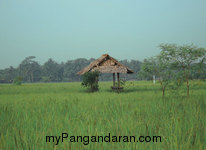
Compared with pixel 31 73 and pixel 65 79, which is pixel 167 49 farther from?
pixel 31 73

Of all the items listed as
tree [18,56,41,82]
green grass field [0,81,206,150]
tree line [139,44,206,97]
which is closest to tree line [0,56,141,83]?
tree [18,56,41,82]

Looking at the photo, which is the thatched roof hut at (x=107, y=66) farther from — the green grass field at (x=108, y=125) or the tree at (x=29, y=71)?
the tree at (x=29, y=71)

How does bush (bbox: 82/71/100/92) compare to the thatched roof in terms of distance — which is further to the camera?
bush (bbox: 82/71/100/92)

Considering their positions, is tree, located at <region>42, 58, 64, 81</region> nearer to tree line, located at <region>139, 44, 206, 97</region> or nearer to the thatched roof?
the thatched roof

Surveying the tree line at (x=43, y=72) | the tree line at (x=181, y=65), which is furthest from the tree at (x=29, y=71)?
the tree line at (x=181, y=65)

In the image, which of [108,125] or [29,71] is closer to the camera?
[108,125]

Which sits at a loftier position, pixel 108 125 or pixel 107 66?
pixel 107 66

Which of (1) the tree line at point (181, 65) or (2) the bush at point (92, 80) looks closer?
(1) the tree line at point (181, 65)

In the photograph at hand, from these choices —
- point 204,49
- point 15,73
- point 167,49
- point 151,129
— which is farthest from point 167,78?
point 15,73

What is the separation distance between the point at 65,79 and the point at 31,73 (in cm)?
1222

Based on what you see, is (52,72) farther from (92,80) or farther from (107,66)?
(107,66)

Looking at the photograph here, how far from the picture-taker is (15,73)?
Answer: 2665 inches

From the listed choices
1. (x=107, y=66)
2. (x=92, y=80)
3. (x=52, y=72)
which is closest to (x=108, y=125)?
(x=107, y=66)

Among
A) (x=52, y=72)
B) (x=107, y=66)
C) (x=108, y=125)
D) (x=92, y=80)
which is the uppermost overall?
(x=52, y=72)
